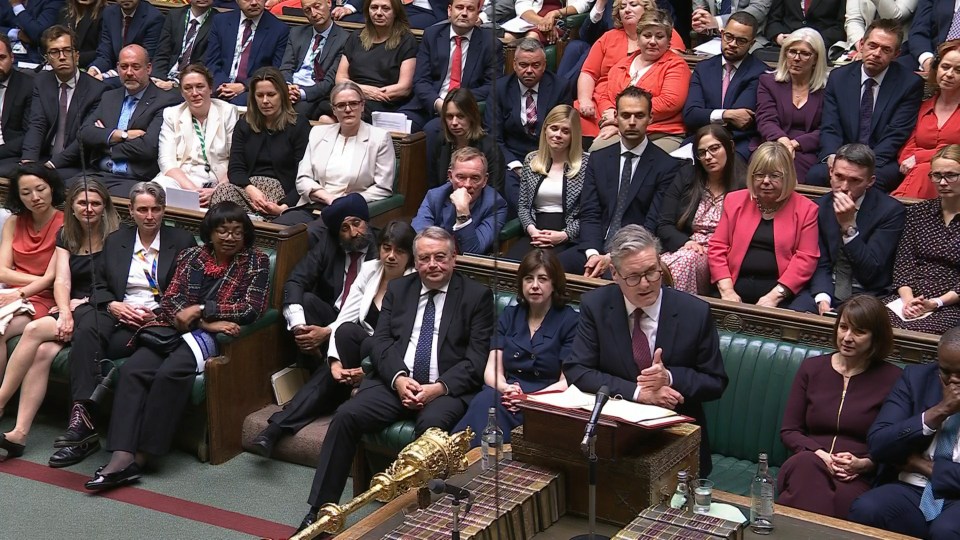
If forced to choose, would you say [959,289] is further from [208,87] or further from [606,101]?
[208,87]

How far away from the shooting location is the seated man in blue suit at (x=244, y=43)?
7375mm

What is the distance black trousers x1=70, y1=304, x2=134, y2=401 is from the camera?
5.38 meters

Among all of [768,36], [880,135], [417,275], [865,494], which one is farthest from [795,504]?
[768,36]

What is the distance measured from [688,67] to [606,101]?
16.4 inches

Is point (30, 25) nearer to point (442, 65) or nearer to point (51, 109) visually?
point (51, 109)

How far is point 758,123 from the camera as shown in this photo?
5.89m

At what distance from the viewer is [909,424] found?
3.89m

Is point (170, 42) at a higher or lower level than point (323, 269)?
higher

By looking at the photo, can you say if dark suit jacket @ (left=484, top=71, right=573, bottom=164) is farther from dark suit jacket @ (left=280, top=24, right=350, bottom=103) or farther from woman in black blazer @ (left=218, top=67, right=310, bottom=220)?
dark suit jacket @ (left=280, top=24, right=350, bottom=103)

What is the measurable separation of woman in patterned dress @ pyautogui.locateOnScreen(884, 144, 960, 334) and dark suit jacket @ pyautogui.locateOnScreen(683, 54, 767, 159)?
3.93 ft

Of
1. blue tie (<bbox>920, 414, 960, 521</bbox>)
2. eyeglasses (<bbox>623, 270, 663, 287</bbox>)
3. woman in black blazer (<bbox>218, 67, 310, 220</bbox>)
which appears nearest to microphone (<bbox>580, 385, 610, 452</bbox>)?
eyeglasses (<bbox>623, 270, 663, 287</bbox>)

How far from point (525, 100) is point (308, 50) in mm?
1410

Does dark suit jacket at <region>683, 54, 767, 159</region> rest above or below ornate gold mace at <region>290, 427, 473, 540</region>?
above

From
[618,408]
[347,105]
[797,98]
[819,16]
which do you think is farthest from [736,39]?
[618,408]
